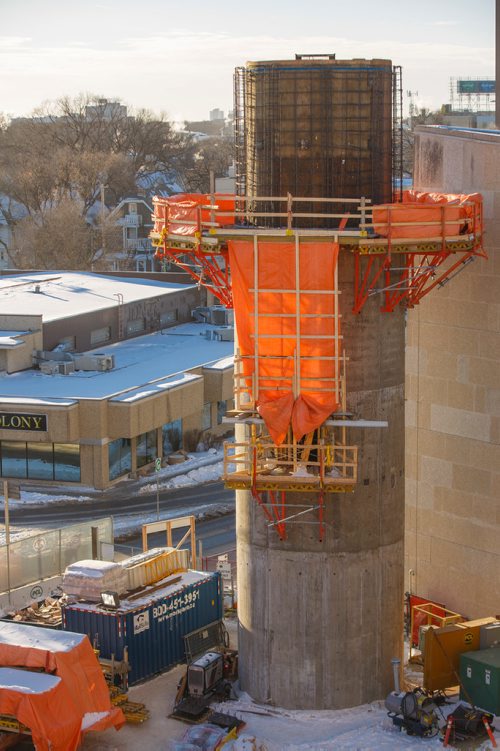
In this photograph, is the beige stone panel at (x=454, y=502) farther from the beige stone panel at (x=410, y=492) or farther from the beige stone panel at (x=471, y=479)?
the beige stone panel at (x=410, y=492)

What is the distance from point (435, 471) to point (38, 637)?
43.6 feet

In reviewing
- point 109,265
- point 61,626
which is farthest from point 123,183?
point 61,626

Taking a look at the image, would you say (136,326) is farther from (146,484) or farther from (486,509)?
(486,509)

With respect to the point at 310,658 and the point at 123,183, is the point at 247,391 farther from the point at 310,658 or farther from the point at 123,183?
the point at 123,183

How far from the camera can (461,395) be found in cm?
4003

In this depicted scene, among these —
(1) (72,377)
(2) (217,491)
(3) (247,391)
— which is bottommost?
(2) (217,491)

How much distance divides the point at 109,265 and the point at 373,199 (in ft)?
344

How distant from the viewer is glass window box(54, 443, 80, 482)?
211ft

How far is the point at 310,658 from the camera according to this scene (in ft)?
118

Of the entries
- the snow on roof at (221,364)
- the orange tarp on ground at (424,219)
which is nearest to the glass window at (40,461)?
the snow on roof at (221,364)

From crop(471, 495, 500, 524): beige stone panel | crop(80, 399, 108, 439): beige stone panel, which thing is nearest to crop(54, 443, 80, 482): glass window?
crop(80, 399, 108, 439): beige stone panel

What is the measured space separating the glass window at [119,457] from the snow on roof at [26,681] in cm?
3147

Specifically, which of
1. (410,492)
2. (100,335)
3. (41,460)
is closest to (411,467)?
(410,492)

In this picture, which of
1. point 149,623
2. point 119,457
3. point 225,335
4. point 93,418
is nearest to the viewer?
point 149,623
